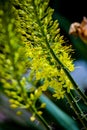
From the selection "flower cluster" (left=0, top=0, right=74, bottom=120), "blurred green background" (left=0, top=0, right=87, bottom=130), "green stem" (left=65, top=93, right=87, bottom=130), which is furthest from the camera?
"blurred green background" (left=0, top=0, right=87, bottom=130)

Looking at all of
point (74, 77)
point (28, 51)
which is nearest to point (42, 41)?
point (28, 51)

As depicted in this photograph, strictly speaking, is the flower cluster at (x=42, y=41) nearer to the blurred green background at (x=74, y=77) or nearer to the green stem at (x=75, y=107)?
the green stem at (x=75, y=107)

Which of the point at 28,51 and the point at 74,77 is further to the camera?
the point at 74,77

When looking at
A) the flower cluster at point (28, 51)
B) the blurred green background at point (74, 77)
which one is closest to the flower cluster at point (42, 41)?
the flower cluster at point (28, 51)

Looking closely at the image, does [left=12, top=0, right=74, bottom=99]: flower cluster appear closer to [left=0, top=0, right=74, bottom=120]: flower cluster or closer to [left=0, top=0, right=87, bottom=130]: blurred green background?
[left=0, top=0, right=74, bottom=120]: flower cluster

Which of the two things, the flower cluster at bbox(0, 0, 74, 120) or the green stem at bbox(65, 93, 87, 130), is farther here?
the green stem at bbox(65, 93, 87, 130)

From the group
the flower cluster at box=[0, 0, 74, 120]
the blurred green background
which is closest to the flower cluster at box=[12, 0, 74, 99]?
the flower cluster at box=[0, 0, 74, 120]

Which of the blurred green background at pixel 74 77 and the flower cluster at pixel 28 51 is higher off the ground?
the blurred green background at pixel 74 77

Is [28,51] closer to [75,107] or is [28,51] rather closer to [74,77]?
[75,107]

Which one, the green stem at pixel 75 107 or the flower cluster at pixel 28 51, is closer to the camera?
the flower cluster at pixel 28 51

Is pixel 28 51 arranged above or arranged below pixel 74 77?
below

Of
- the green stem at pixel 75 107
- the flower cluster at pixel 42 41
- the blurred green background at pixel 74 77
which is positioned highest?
the blurred green background at pixel 74 77

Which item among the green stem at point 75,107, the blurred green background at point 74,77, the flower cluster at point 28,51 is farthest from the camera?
the blurred green background at point 74,77

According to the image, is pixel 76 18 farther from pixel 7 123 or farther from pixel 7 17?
pixel 7 17
